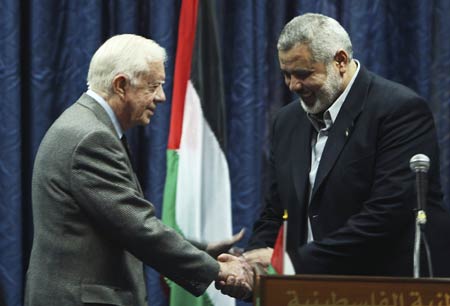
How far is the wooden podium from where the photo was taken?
277 cm

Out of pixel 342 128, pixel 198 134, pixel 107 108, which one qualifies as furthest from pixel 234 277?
pixel 198 134

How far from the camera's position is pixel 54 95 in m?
5.65

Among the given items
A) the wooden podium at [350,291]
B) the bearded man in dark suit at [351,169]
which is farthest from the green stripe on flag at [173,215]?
the wooden podium at [350,291]

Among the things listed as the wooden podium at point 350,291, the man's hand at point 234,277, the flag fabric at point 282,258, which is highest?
the flag fabric at point 282,258

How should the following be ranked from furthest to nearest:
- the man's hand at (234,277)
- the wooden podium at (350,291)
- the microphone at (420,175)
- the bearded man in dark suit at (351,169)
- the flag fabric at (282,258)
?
1. the man's hand at (234,277)
2. the bearded man in dark suit at (351,169)
3. the microphone at (420,175)
4. the flag fabric at (282,258)
5. the wooden podium at (350,291)

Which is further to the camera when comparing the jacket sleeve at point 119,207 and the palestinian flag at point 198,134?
the palestinian flag at point 198,134

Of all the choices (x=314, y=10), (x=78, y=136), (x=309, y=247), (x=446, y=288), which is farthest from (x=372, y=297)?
(x=314, y=10)

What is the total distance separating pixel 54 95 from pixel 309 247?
7.63ft

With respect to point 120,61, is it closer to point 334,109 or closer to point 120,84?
point 120,84

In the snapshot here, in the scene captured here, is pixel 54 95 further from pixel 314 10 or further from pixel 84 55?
pixel 314 10

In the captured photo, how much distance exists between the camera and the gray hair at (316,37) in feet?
13.0

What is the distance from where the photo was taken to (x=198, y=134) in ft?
16.9

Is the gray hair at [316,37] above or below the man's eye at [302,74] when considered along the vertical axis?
above

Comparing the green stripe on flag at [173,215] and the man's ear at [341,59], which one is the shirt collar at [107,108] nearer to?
the man's ear at [341,59]
